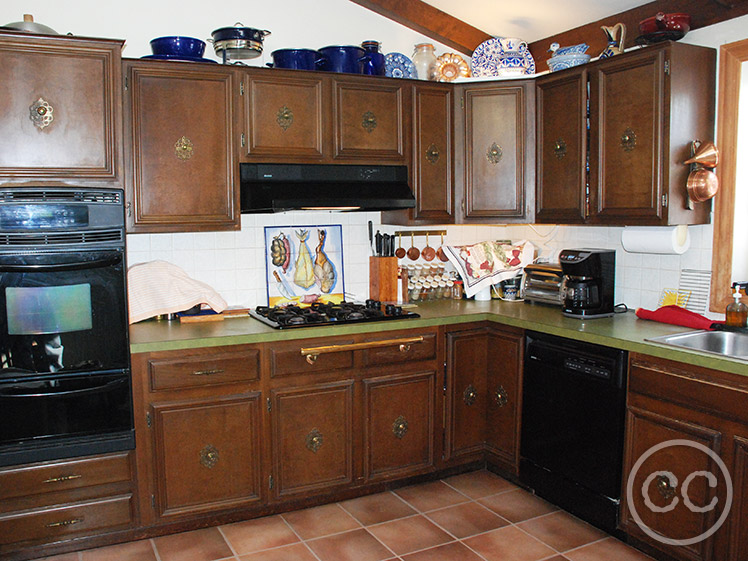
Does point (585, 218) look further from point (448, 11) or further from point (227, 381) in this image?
point (227, 381)

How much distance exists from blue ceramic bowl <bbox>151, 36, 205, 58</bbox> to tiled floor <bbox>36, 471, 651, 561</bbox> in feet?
7.48

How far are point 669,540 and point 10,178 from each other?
312 cm

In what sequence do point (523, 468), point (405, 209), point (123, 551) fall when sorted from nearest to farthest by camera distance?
1. point (123, 551)
2. point (523, 468)
3. point (405, 209)

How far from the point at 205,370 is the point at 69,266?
0.73 meters

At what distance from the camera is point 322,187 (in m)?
3.40

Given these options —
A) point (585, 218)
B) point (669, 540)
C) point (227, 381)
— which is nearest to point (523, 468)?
point (669, 540)

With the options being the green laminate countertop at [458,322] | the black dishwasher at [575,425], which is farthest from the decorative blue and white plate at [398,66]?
the black dishwasher at [575,425]

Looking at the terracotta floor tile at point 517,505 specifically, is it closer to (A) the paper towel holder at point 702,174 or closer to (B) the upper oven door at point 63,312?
(A) the paper towel holder at point 702,174

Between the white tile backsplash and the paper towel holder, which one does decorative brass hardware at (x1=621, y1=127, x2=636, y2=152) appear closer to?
the paper towel holder

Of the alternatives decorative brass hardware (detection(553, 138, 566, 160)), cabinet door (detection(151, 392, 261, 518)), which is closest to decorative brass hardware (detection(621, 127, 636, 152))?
decorative brass hardware (detection(553, 138, 566, 160))

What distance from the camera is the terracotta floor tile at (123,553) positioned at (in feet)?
9.17

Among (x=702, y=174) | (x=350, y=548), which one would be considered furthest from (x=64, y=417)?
(x=702, y=174)

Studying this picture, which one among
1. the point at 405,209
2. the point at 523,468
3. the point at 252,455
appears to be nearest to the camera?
the point at 252,455

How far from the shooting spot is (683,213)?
3090mm
